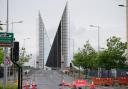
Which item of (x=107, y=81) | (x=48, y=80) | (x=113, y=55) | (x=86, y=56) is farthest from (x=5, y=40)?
(x=86, y=56)

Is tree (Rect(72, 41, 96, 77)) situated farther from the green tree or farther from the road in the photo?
the road

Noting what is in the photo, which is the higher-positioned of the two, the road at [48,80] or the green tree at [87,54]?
the green tree at [87,54]

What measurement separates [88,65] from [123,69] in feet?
97.7

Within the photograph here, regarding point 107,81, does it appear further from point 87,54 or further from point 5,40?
point 87,54

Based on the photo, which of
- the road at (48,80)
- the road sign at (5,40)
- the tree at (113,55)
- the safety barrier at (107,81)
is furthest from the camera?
the tree at (113,55)

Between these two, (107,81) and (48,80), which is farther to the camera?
(48,80)

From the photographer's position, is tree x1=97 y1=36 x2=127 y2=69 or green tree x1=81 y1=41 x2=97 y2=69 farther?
green tree x1=81 y1=41 x2=97 y2=69

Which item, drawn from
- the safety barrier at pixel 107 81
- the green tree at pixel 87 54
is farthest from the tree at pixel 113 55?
the green tree at pixel 87 54

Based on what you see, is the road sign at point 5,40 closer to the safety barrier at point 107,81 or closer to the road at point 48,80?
the road at point 48,80

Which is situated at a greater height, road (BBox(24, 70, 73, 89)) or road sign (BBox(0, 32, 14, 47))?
road sign (BBox(0, 32, 14, 47))

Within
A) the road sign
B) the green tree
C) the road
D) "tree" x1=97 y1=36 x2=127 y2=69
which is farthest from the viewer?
the green tree

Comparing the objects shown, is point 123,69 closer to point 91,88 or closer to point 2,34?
point 91,88

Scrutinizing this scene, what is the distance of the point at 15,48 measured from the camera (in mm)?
25688

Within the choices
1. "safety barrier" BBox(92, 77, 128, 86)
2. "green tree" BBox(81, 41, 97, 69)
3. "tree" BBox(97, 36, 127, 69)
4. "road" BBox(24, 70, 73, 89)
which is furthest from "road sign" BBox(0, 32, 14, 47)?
"green tree" BBox(81, 41, 97, 69)
